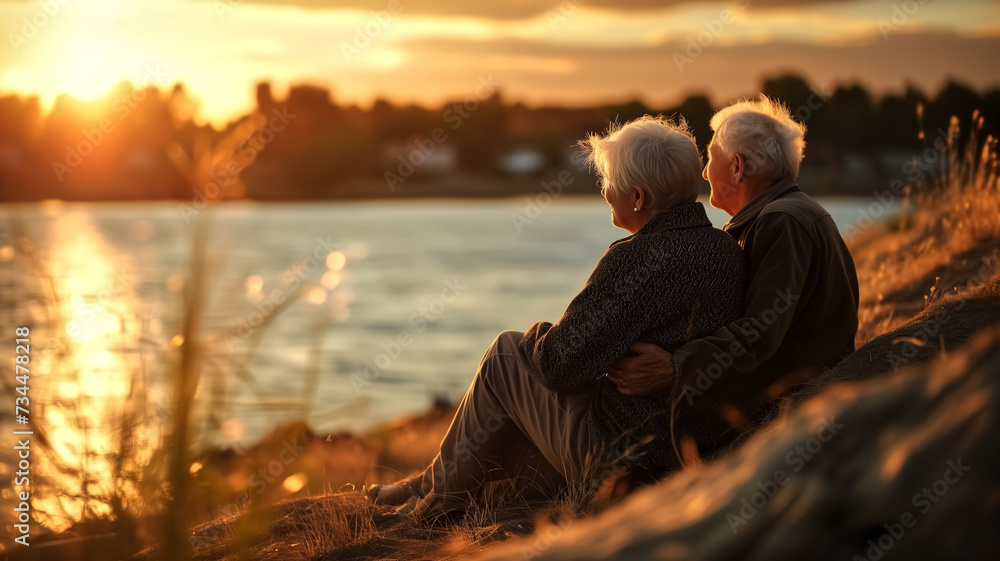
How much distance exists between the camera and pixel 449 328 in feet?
74.0

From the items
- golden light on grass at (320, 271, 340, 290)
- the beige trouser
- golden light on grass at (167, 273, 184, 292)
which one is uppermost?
golden light on grass at (167, 273, 184, 292)

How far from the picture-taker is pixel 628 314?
2.62 meters

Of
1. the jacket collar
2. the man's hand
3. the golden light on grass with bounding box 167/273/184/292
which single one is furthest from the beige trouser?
the golden light on grass with bounding box 167/273/184/292

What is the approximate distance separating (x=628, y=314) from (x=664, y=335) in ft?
0.57

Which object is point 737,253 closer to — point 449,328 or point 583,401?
point 583,401

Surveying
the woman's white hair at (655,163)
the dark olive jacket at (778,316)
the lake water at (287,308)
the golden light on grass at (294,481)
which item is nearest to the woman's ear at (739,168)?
the dark olive jacket at (778,316)

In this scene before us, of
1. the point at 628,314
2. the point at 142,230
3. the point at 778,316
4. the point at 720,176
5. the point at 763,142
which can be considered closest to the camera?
the point at 142,230

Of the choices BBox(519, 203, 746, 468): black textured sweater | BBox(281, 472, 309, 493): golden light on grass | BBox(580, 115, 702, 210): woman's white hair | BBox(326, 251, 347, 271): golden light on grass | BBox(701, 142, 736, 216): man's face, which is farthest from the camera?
BBox(701, 142, 736, 216): man's face

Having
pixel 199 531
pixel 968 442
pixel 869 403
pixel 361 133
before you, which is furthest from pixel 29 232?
pixel 361 133

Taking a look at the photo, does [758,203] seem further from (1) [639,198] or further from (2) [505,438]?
(2) [505,438]

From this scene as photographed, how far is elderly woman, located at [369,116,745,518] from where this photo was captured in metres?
2.62

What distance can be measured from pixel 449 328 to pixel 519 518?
19647mm

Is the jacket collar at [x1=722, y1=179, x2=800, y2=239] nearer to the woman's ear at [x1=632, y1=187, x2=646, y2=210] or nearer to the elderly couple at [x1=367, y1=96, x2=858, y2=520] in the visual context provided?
the elderly couple at [x1=367, y1=96, x2=858, y2=520]

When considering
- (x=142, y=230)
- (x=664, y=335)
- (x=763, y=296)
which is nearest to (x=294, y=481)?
(x=142, y=230)
